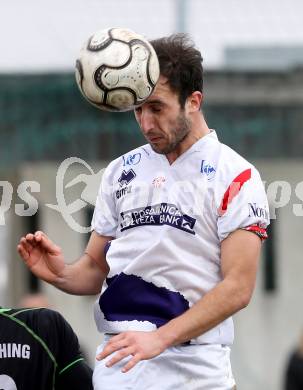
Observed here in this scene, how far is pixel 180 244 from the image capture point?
6.75 m

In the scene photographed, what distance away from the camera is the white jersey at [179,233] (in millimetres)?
6682

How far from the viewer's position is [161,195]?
6836 mm

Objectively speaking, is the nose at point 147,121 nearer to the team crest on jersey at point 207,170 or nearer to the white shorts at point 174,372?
the team crest on jersey at point 207,170

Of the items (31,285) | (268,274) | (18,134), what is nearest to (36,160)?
(18,134)

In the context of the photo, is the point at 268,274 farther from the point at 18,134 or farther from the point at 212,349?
the point at 212,349

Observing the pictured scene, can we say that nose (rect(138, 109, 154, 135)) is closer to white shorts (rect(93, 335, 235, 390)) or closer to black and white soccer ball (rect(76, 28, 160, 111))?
black and white soccer ball (rect(76, 28, 160, 111))

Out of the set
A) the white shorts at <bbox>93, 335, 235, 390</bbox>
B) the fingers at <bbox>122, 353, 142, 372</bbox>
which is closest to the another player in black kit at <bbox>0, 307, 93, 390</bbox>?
the white shorts at <bbox>93, 335, 235, 390</bbox>

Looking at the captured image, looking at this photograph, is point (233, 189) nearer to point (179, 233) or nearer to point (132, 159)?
point (179, 233)

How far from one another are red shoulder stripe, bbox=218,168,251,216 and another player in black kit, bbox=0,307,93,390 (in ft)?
3.20

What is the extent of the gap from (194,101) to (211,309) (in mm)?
1035

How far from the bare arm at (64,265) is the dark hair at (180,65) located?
0.98m

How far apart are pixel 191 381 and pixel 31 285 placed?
37.8 feet

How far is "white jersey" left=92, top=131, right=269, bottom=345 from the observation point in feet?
21.9

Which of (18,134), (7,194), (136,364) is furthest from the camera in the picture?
(18,134)
